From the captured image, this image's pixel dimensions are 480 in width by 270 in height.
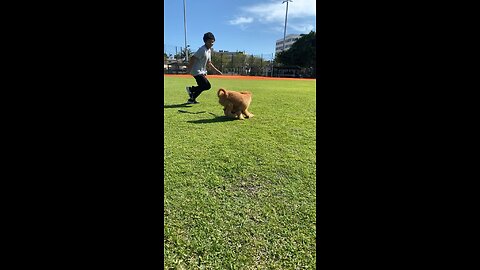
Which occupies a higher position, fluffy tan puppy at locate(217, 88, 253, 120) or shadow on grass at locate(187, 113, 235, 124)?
fluffy tan puppy at locate(217, 88, 253, 120)

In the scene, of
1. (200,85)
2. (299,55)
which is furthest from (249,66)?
(200,85)

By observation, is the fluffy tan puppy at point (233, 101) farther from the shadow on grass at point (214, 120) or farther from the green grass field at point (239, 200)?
the green grass field at point (239, 200)

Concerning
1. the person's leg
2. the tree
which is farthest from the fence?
the person's leg

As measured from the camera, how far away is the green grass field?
1.30 metres

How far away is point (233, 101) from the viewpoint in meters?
4.37

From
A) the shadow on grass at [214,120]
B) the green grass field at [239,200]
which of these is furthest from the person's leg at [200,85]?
the green grass field at [239,200]

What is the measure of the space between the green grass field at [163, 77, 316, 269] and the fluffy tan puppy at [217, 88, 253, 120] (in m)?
0.88

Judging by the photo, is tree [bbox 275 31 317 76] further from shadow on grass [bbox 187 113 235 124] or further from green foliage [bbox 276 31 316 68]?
shadow on grass [bbox 187 113 235 124]

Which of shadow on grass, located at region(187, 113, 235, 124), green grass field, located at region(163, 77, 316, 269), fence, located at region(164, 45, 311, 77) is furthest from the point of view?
fence, located at region(164, 45, 311, 77)

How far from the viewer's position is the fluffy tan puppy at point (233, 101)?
4352mm

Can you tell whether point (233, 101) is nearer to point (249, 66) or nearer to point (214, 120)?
point (214, 120)
